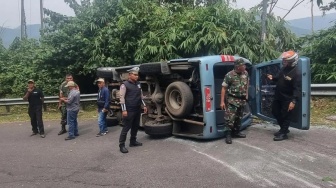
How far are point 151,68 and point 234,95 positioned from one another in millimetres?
1809

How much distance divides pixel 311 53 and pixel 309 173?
7385mm

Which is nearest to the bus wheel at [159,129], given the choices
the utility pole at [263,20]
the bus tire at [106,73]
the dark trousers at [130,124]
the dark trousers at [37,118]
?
the dark trousers at [130,124]

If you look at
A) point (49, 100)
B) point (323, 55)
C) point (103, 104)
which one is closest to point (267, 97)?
point (103, 104)

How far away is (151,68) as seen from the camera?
281 inches

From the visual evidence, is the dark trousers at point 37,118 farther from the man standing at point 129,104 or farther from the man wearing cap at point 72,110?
the man standing at point 129,104

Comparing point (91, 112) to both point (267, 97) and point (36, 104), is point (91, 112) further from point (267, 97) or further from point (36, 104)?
point (267, 97)

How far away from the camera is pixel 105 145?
23.4 feet

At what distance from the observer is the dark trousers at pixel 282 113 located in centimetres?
626

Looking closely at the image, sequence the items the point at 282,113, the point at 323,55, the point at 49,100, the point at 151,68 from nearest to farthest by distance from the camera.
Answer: the point at 282,113 < the point at 151,68 < the point at 323,55 < the point at 49,100

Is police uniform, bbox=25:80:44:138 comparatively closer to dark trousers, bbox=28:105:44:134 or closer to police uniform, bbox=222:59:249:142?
dark trousers, bbox=28:105:44:134

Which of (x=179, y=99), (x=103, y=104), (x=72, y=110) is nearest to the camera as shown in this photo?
(x=179, y=99)

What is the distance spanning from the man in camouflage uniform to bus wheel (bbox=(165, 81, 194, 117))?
65 centimetres

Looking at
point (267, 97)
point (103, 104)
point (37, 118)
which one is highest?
point (267, 97)

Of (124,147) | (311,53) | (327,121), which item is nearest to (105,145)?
(124,147)
